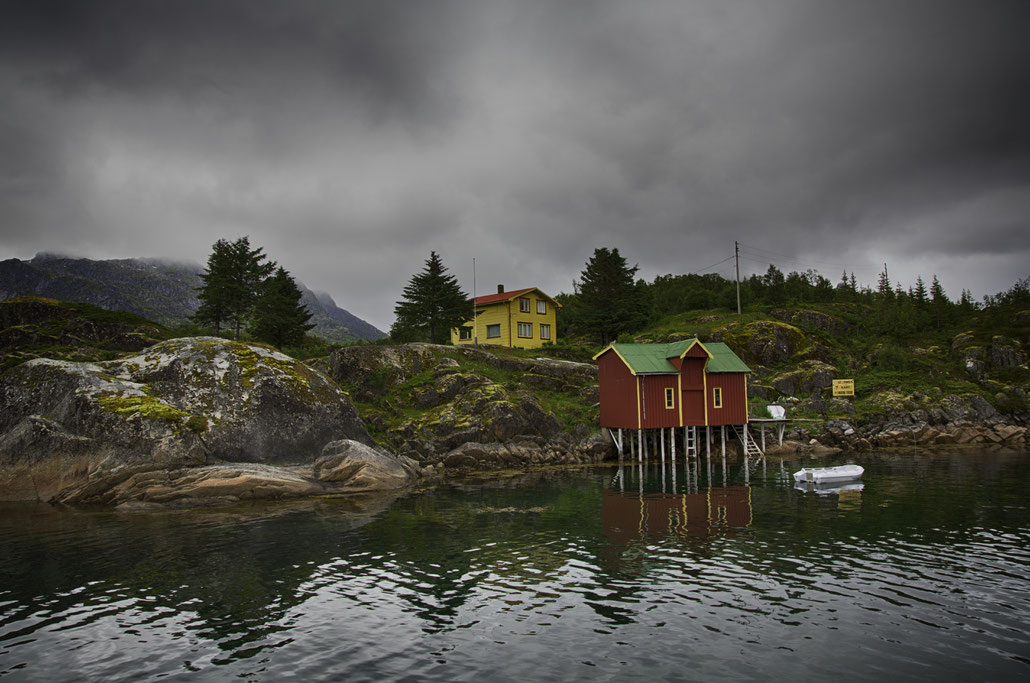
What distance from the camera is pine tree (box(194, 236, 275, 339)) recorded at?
54.0 metres

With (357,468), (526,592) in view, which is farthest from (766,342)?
(526,592)

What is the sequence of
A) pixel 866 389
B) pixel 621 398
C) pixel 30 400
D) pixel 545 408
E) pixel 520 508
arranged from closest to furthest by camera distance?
1. pixel 520 508
2. pixel 30 400
3. pixel 621 398
4. pixel 545 408
5. pixel 866 389

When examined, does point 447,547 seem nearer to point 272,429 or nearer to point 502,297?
point 272,429

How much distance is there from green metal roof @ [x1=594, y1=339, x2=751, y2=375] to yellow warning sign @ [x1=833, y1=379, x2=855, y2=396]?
15778mm

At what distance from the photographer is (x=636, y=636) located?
12320 mm

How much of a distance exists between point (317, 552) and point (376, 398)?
30287 millimetres

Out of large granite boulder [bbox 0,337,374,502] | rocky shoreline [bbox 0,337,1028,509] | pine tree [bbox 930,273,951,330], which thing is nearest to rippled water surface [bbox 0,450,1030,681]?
rocky shoreline [bbox 0,337,1028,509]

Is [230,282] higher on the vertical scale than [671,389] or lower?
higher

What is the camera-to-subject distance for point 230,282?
5441 centimetres

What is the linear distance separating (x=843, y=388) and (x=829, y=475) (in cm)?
3009

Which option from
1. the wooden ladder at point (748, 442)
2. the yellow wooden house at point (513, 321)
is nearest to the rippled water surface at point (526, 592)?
the wooden ladder at point (748, 442)

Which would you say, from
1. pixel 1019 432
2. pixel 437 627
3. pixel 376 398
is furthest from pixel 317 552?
pixel 1019 432

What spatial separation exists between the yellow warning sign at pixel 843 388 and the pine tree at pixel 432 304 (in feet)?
123

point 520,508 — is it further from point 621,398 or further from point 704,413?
point 704,413
